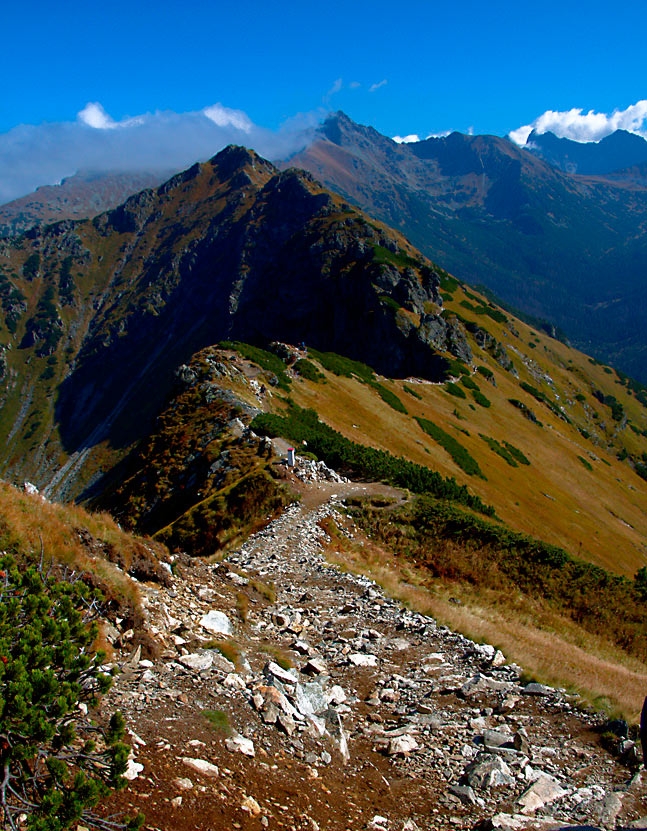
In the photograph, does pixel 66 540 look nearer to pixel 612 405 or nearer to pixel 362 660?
pixel 362 660

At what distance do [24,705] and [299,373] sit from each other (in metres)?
53.9

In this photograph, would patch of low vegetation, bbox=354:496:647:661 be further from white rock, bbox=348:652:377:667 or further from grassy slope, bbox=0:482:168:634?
grassy slope, bbox=0:482:168:634

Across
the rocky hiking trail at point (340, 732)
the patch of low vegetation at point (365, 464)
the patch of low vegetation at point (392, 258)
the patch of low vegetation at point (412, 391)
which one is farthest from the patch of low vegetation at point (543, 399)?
the rocky hiking trail at point (340, 732)

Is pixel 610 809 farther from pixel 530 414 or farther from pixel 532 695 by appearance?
pixel 530 414

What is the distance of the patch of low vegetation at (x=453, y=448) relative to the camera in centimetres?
5474

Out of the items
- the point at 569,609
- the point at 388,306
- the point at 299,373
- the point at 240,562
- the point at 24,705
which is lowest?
the point at 240,562

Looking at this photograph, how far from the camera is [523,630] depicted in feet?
49.6

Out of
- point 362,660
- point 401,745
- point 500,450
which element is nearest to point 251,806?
point 401,745

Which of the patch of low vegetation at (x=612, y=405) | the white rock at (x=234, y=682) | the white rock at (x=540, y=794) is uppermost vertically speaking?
the patch of low vegetation at (x=612, y=405)

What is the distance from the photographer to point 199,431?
1415 inches

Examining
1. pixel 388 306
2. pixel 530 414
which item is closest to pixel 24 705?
pixel 530 414

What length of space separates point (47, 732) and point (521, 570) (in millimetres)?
19003

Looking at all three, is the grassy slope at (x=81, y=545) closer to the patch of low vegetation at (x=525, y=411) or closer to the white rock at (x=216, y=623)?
the white rock at (x=216, y=623)

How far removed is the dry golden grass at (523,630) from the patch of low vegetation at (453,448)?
116ft
